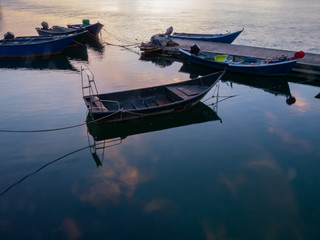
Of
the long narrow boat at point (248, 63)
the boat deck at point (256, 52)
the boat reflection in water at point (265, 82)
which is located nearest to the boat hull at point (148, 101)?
the boat reflection in water at point (265, 82)

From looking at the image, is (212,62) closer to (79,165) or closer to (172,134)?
(172,134)

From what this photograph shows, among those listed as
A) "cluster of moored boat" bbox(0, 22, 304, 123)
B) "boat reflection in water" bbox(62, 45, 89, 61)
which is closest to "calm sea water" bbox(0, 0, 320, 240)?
"cluster of moored boat" bbox(0, 22, 304, 123)

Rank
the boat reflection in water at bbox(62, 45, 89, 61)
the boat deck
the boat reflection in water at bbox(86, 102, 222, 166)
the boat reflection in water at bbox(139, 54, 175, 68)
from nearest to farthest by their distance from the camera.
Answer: the boat reflection in water at bbox(86, 102, 222, 166), the boat deck, the boat reflection in water at bbox(139, 54, 175, 68), the boat reflection in water at bbox(62, 45, 89, 61)

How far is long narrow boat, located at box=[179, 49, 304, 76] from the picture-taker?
22.0m

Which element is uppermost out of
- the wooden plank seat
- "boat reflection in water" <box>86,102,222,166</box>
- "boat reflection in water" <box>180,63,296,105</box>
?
the wooden plank seat

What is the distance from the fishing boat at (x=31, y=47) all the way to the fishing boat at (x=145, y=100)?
16895 mm

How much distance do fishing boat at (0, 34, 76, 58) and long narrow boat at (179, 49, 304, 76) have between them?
1564 cm

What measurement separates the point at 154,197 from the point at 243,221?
3483mm

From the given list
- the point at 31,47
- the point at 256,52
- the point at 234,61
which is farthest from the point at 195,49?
the point at 31,47

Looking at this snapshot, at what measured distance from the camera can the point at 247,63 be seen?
2466 centimetres

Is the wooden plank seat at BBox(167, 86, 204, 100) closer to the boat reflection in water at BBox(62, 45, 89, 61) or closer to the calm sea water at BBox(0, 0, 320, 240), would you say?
the calm sea water at BBox(0, 0, 320, 240)

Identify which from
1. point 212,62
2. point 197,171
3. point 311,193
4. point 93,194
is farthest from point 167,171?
point 212,62

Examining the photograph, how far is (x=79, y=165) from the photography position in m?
12.4

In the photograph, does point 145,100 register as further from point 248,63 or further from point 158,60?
point 158,60
